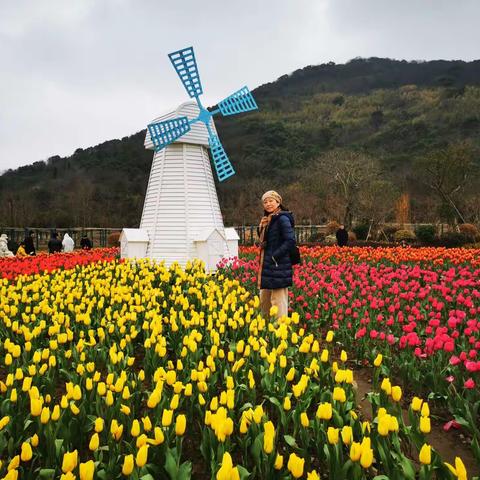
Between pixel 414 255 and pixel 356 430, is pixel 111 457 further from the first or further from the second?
pixel 414 255

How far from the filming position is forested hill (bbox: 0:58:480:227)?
30427mm

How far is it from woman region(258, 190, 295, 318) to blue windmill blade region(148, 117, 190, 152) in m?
7.27

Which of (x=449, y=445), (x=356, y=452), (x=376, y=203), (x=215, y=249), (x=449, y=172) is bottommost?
(x=449, y=445)

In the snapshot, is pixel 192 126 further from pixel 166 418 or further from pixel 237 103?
pixel 166 418

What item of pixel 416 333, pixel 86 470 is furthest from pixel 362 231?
pixel 86 470

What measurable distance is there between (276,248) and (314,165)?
4649 centimetres

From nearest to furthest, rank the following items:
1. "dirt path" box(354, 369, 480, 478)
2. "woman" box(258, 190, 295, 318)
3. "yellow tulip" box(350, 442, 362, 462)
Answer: "yellow tulip" box(350, 442, 362, 462)
"dirt path" box(354, 369, 480, 478)
"woman" box(258, 190, 295, 318)

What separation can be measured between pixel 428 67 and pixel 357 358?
14305 cm

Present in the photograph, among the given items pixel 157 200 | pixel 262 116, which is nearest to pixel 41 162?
pixel 262 116

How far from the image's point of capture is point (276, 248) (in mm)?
5621

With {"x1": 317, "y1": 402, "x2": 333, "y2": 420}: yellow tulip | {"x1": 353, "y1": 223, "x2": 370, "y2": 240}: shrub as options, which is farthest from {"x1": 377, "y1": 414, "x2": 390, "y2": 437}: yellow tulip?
{"x1": 353, "y1": 223, "x2": 370, "y2": 240}: shrub

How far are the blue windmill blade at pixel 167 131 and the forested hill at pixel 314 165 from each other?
54.3 ft

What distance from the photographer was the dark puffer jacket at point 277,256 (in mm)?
5496

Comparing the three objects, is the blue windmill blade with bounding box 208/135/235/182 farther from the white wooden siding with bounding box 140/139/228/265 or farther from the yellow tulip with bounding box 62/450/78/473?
the yellow tulip with bounding box 62/450/78/473
